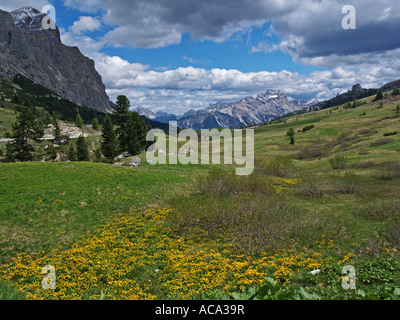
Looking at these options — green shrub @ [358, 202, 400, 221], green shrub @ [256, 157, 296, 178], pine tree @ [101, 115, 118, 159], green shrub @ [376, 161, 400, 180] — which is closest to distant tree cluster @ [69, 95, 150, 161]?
pine tree @ [101, 115, 118, 159]

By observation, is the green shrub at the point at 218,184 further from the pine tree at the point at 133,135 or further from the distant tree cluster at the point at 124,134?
the distant tree cluster at the point at 124,134

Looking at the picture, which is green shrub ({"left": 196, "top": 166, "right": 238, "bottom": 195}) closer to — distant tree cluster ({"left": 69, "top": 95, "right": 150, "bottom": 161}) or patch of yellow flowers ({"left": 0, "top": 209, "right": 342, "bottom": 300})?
patch of yellow flowers ({"left": 0, "top": 209, "right": 342, "bottom": 300})

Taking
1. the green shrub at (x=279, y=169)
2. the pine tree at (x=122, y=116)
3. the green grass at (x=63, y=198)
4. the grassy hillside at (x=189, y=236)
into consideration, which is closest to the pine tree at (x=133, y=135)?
the pine tree at (x=122, y=116)

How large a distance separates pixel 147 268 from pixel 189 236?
4.45m

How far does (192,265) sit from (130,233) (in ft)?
19.6

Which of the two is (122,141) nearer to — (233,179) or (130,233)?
(233,179)

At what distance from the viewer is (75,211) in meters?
18.6

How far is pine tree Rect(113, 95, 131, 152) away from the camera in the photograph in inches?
2443

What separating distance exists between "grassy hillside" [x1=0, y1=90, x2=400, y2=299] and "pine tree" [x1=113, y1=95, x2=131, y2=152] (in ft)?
114

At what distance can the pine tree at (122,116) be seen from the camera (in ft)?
204

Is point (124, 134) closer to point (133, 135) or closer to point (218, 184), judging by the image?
point (133, 135)

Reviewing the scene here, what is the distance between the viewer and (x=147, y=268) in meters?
12.1

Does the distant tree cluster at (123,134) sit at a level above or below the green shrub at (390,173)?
above

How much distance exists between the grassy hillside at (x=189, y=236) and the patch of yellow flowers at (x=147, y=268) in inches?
2.4
